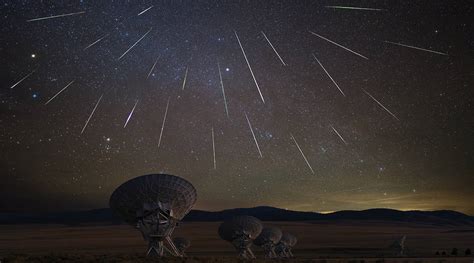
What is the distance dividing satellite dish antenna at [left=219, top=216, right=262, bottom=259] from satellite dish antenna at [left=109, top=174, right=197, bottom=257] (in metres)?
18.5

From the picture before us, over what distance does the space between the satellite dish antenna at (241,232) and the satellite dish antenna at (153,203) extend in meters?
18.5

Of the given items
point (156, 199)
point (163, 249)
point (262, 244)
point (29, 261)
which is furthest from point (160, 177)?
point (262, 244)

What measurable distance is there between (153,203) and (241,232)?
21.5 m

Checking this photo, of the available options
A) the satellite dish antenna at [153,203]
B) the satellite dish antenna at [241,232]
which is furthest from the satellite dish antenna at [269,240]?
the satellite dish antenna at [153,203]

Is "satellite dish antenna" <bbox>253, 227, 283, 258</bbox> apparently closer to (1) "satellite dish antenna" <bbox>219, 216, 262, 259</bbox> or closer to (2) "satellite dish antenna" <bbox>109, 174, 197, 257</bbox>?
(1) "satellite dish antenna" <bbox>219, 216, 262, 259</bbox>

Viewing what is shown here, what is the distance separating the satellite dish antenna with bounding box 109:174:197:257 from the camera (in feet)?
143

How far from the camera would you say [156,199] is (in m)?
44.1

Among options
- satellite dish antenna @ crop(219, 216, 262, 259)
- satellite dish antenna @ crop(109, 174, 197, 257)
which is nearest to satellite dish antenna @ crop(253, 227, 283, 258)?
satellite dish antenna @ crop(219, 216, 262, 259)

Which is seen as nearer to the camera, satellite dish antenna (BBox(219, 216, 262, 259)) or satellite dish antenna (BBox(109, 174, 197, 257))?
satellite dish antenna (BBox(109, 174, 197, 257))

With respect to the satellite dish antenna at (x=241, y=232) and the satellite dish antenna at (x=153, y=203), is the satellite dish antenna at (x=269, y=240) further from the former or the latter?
the satellite dish antenna at (x=153, y=203)

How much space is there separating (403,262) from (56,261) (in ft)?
118

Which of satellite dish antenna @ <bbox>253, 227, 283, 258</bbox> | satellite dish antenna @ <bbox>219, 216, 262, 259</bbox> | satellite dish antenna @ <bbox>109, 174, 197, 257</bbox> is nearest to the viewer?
satellite dish antenna @ <bbox>109, 174, 197, 257</bbox>

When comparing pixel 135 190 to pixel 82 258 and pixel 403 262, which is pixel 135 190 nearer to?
pixel 82 258

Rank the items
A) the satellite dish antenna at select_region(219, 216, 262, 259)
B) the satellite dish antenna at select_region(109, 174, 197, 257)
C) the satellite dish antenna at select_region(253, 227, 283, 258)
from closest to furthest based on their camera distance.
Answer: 1. the satellite dish antenna at select_region(109, 174, 197, 257)
2. the satellite dish antenna at select_region(219, 216, 262, 259)
3. the satellite dish antenna at select_region(253, 227, 283, 258)
